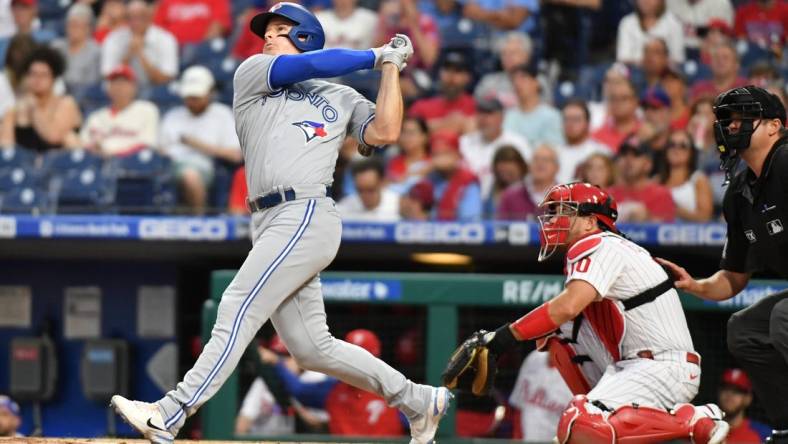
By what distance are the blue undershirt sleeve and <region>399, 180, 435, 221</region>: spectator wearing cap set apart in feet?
11.8

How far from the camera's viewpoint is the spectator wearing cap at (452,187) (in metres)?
7.91

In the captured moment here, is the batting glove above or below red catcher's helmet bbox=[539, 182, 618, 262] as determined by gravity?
above

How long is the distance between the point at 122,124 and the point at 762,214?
5063mm

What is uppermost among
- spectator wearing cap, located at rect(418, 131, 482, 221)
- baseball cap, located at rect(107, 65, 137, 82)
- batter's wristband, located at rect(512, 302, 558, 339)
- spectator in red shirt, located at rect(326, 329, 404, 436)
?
baseball cap, located at rect(107, 65, 137, 82)

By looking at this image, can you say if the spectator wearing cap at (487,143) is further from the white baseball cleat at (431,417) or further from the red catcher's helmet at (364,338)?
the white baseball cleat at (431,417)

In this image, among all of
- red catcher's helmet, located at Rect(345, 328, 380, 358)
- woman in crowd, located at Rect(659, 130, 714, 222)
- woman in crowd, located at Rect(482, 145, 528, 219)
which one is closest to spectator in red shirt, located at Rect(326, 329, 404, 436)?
red catcher's helmet, located at Rect(345, 328, 380, 358)

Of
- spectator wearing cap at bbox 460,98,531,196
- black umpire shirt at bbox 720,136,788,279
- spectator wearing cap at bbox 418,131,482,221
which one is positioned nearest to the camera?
black umpire shirt at bbox 720,136,788,279

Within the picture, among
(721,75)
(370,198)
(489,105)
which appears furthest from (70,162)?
Result: (721,75)

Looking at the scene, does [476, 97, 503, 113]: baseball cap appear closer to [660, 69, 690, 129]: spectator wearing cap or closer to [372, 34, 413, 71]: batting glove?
[660, 69, 690, 129]: spectator wearing cap

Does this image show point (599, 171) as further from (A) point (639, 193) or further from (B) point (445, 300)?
(B) point (445, 300)

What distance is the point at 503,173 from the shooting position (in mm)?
8000

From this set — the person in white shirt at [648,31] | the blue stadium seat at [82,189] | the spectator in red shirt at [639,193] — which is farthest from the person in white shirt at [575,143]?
the blue stadium seat at [82,189]

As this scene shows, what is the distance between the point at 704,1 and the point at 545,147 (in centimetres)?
183

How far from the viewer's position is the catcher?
171 inches
